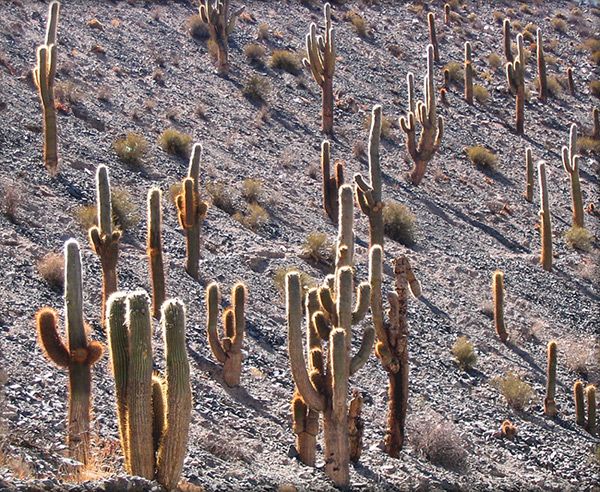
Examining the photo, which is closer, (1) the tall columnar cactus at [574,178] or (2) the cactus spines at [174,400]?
(2) the cactus spines at [174,400]

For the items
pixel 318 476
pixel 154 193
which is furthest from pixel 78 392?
pixel 154 193

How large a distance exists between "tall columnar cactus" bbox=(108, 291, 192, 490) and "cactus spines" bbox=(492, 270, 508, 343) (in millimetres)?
11282

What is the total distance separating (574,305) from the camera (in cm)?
2156

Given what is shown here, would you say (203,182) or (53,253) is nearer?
(53,253)

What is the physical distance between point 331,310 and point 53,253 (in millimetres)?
5981

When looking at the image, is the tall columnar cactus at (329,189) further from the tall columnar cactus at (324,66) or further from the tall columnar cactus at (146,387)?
the tall columnar cactus at (146,387)

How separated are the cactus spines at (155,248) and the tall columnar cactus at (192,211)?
4.35 feet

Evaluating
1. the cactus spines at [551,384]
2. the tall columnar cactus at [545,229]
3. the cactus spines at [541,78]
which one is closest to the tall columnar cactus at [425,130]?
the tall columnar cactus at [545,229]

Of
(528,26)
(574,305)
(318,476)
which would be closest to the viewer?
(318,476)

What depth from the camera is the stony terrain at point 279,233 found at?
41.4 ft

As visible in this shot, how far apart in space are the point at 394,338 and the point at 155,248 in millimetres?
3992

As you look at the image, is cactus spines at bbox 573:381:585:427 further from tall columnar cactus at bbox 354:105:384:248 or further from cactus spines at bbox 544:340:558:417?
tall columnar cactus at bbox 354:105:384:248

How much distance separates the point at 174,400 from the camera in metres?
8.62

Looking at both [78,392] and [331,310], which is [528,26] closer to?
[331,310]
